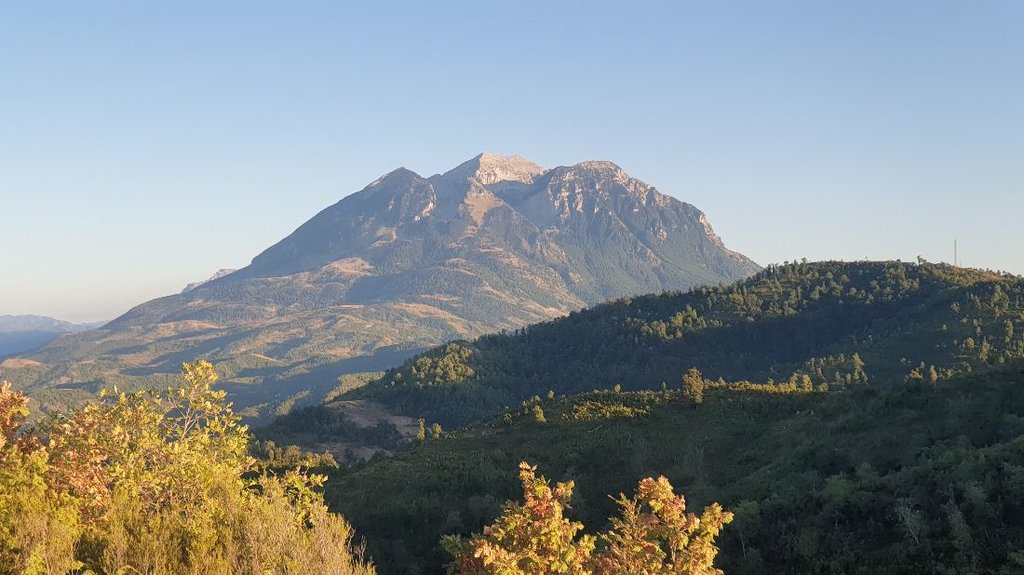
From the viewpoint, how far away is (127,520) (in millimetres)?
19547

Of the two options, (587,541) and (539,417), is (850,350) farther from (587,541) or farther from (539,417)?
(587,541)

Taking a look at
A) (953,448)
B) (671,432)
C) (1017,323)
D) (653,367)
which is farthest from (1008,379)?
(653,367)

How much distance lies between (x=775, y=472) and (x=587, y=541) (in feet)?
127

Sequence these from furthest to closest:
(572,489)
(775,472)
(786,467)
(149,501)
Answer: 1. (786,467)
2. (775,472)
3. (572,489)
4. (149,501)

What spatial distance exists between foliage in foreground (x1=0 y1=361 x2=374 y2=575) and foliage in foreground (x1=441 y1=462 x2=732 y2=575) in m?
5.21

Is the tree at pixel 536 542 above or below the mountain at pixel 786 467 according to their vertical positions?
above

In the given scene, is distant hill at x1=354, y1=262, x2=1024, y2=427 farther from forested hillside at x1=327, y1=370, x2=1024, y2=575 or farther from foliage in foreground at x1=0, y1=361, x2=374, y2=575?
foliage in foreground at x1=0, y1=361, x2=374, y2=575

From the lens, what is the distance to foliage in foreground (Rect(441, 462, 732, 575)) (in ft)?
50.4

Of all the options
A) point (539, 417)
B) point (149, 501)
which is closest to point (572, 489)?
point (149, 501)

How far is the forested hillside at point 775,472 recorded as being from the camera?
30.6 m

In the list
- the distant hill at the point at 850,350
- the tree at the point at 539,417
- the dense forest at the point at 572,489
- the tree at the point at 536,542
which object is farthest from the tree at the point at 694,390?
the tree at the point at 536,542

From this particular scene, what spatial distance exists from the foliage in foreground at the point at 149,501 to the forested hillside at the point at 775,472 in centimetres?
2223

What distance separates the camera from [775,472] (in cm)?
4981

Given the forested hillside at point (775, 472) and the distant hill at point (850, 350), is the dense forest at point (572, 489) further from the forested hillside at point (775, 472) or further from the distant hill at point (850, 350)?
the distant hill at point (850, 350)
